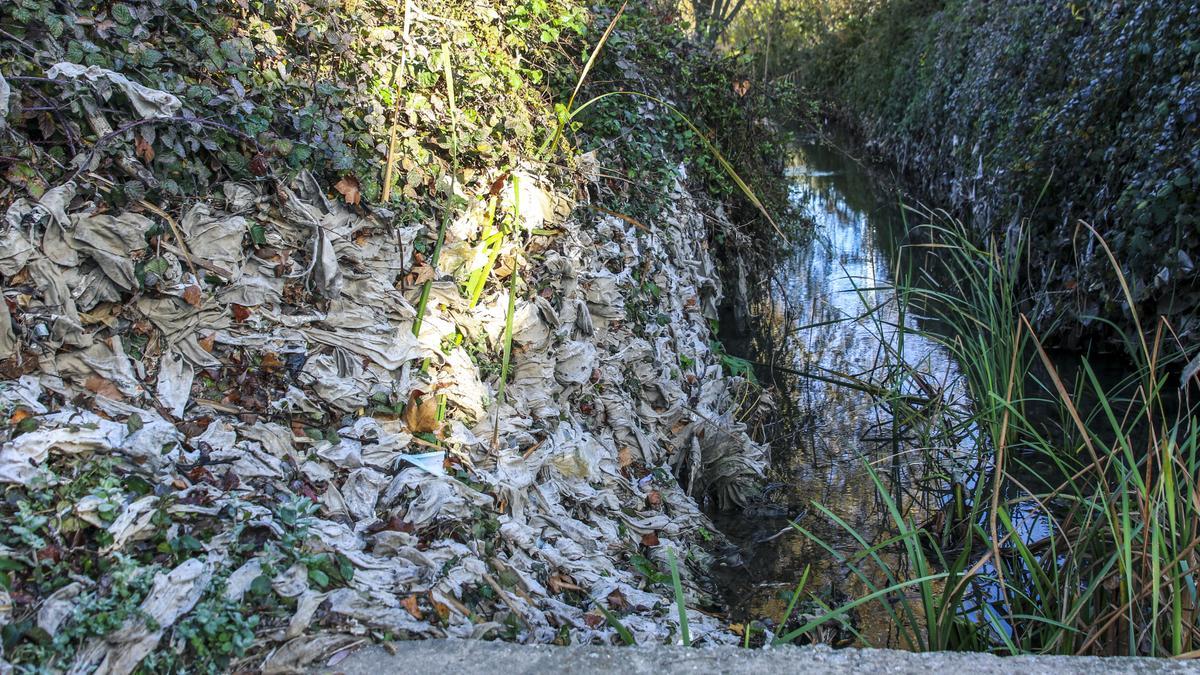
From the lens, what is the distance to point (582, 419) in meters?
3.23

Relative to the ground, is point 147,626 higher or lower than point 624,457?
lower

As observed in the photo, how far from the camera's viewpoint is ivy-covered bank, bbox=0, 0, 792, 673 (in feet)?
5.76

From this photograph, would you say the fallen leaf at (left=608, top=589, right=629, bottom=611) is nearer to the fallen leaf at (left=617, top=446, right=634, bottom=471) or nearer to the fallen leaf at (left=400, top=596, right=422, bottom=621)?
the fallen leaf at (left=400, top=596, right=422, bottom=621)

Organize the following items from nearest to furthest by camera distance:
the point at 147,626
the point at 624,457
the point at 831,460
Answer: the point at 147,626, the point at 624,457, the point at 831,460

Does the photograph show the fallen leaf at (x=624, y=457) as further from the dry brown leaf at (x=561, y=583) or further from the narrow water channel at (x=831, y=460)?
the dry brown leaf at (x=561, y=583)

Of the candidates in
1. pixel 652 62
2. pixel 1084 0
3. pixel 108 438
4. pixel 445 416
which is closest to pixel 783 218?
pixel 652 62

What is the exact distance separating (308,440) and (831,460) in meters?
2.72

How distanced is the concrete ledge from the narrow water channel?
0.38 metres

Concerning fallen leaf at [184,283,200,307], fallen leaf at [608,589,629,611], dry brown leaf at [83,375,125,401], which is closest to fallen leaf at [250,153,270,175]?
fallen leaf at [184,283,200,307]

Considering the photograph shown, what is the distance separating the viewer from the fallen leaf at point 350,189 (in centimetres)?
289

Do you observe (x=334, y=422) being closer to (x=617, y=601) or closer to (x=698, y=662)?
(x=617, y=601)

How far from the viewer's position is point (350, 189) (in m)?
2.90

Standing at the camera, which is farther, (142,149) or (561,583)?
(142,149)

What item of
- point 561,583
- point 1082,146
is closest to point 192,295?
point 561,583
